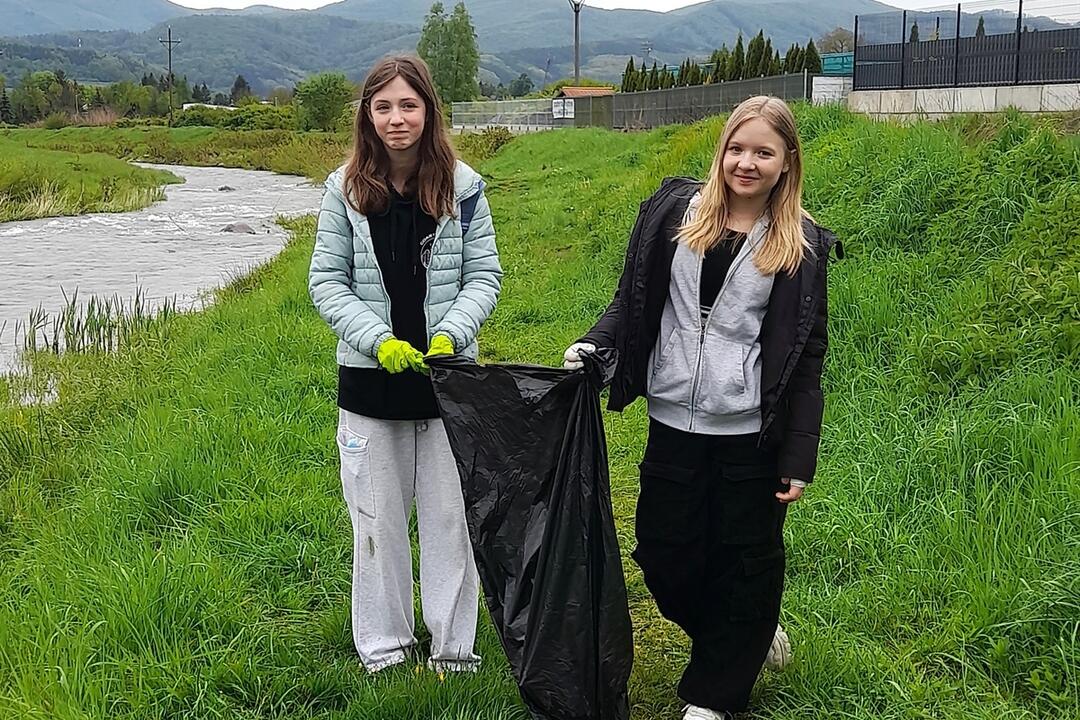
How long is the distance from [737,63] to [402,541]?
24.2m

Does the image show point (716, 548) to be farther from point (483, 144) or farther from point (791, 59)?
point (483, 144)

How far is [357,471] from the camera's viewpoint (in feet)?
9.93

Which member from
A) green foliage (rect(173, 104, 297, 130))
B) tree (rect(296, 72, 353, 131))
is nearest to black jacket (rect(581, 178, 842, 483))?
tree (rect(296, 72, 353, 131))

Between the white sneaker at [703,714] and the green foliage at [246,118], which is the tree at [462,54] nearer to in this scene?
the green foliage at [246,118]

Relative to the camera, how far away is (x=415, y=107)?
9.45 feet

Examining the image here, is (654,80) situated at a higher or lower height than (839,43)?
higher

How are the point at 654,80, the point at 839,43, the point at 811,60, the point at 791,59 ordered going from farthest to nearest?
the point at 654,80 < the point at 839,43 < the point at 791,59 < the point at 811,60

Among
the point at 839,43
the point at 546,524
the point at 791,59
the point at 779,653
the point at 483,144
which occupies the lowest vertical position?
the point at 779,653

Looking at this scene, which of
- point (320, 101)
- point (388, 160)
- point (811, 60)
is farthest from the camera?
point (320, 101)

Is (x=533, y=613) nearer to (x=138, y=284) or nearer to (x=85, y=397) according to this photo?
(x=85, y=397)

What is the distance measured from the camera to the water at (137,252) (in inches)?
543

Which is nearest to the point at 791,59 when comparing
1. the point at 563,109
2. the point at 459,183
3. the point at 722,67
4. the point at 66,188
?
the point at 722,67

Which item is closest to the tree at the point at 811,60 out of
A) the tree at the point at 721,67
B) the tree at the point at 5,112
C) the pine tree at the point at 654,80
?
the tree at the point at 721,67

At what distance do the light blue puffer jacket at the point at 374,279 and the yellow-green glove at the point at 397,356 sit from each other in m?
0.04
